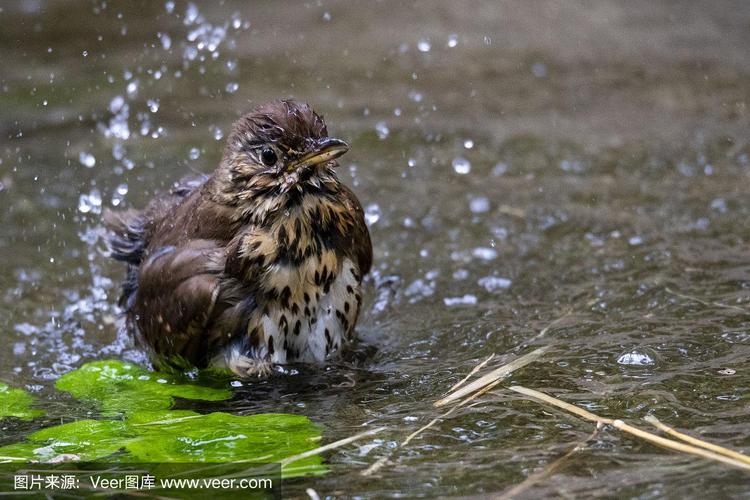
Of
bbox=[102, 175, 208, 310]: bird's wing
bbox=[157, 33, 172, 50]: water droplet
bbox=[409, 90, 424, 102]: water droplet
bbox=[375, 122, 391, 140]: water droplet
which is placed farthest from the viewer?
bbox=[157, 33, 172, 50]: water droplet

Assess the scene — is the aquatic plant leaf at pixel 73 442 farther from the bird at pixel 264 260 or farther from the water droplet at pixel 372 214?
the water droplet at pixel 372 214

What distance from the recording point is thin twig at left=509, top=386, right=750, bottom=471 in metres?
3.25

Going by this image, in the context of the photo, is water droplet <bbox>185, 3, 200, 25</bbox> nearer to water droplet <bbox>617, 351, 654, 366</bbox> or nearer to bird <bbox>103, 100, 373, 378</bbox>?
bird <bbox>103, 100, 373, 378</bbox>

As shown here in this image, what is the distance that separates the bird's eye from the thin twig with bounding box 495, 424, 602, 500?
1776mm

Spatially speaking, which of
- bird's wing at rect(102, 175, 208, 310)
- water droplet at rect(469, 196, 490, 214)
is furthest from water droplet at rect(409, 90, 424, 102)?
bird's wing at rect(102, 175, 208, 310)

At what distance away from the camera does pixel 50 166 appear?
7.69 metres

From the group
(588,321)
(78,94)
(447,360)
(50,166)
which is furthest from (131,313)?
(78,94)

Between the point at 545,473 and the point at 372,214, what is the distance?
368cm

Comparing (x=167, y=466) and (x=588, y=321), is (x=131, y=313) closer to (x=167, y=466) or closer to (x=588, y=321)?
(x=167, y=466)

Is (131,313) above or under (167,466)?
above

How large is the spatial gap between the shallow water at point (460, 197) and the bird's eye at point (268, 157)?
0.95 m

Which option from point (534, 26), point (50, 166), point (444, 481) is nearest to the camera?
point (444, 481)

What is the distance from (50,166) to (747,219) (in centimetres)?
481

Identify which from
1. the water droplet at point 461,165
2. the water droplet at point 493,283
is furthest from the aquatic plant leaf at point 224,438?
the water droplet at point 461,165
